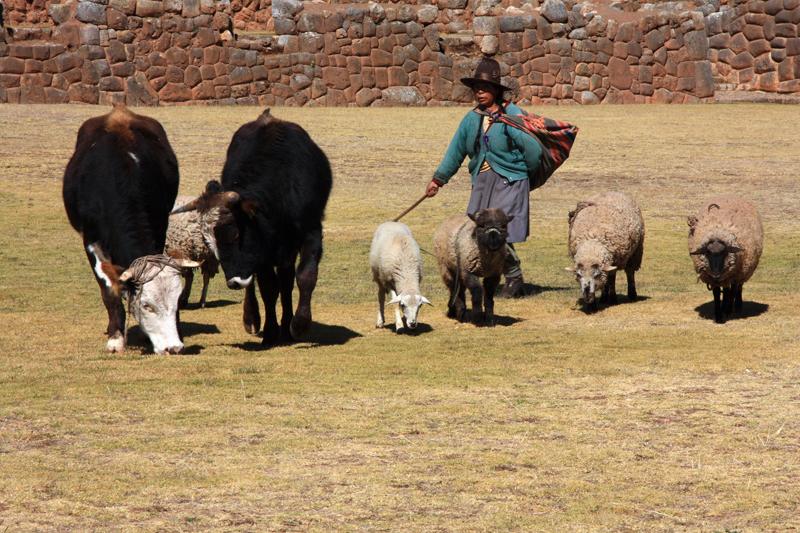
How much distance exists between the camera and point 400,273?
11094 mm

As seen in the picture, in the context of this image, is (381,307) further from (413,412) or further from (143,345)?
(413,412)

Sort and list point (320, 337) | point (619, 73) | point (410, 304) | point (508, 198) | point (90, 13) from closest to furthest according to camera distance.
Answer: point (410, 304) < point (320, 337) < point (508, 198) < point (90, 13) < point (619, 73)

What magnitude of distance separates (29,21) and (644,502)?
1084 inches

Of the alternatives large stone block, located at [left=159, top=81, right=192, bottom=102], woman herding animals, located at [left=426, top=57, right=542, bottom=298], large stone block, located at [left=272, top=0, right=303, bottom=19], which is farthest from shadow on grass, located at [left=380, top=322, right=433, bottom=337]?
large stone block, located at [left=272, top=0, right=303, bottom=19]

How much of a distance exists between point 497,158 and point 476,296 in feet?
5.77

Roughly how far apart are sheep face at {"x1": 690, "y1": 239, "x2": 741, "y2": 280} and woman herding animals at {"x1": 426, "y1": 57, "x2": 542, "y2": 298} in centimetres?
→ 194

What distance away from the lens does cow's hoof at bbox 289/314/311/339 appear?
10.5 m

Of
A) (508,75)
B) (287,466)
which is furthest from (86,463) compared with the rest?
(508,75)

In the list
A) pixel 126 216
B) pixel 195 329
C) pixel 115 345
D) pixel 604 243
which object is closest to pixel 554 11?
pixel 604 243

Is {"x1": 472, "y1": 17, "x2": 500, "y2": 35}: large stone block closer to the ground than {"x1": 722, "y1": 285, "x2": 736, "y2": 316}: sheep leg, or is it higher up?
higher up

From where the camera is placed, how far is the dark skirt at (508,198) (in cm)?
1266

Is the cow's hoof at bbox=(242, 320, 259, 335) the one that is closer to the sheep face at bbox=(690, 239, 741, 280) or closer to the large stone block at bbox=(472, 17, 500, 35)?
the sheep face at bbox=(690, 239, 741, 280)

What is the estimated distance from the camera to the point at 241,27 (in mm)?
34031

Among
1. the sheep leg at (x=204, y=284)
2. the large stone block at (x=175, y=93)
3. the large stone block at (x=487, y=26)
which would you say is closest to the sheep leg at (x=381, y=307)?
the sheep leg at (x=204, y=284)
